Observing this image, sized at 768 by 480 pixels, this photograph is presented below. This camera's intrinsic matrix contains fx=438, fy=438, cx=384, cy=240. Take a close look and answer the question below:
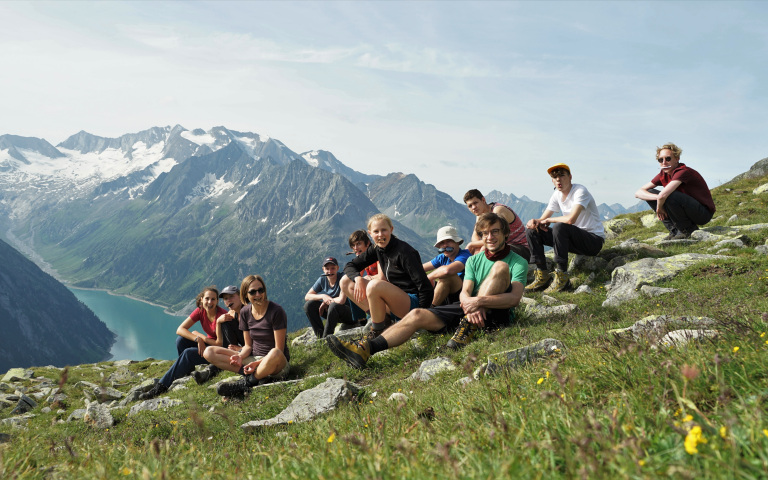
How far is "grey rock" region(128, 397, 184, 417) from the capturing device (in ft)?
36.6

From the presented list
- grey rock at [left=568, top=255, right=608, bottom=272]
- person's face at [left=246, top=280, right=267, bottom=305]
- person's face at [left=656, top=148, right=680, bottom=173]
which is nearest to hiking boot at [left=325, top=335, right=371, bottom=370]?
person's face at [left=246, top=280, right=267, bottom=305]

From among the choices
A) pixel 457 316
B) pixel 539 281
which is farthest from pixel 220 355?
pixel 539 281

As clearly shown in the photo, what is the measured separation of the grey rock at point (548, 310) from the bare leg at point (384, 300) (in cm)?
275

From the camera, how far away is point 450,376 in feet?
21.2

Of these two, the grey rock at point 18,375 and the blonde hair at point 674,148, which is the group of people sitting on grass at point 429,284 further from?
the grey rock at point 18,375

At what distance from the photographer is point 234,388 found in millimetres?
10367

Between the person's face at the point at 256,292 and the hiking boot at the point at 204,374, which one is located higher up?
the person's face at the point at 256,292

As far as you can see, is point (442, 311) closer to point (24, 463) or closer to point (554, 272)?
point (554, 272)

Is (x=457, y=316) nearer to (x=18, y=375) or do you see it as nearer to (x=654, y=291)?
(x=654, y=291)

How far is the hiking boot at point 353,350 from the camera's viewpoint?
873 cm

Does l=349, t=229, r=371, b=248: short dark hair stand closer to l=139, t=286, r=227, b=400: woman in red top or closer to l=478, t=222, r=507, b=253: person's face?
l=478, t=222, r=507, b=253: person's face

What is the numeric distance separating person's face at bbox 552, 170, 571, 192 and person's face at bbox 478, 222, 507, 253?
4.00 metres

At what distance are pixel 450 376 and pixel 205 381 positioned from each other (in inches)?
380

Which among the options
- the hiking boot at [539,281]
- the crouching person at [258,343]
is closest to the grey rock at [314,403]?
the crouching person at [258,343]
